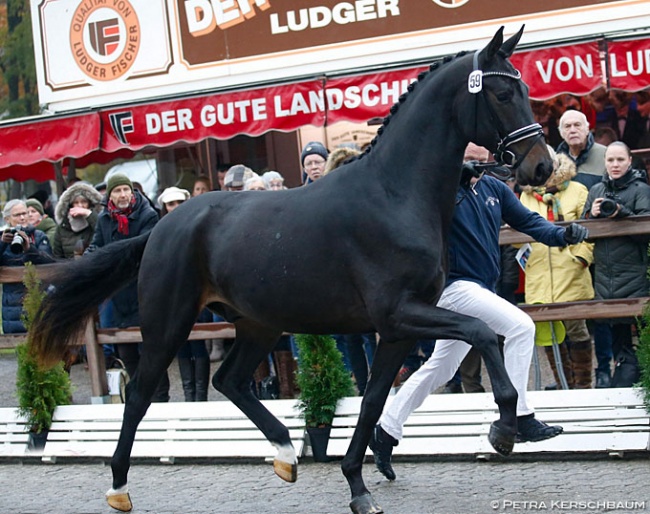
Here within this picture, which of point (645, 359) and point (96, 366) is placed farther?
point (96, 366)

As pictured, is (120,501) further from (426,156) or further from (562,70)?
(562,70)

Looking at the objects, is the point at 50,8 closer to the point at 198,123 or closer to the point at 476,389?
the point at 198,123

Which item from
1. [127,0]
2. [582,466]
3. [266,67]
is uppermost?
[127,0]

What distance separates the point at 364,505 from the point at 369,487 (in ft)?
2.35

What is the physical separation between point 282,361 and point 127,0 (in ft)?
18.4

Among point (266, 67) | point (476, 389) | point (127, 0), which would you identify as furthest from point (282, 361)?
point (127, 0)

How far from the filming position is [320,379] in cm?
700

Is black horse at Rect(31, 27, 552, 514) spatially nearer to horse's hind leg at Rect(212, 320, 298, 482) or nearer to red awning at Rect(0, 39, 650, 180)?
horse's hind leg at Rect(212, 320, 298, 482)

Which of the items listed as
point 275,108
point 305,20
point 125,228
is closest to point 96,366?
point 125,228

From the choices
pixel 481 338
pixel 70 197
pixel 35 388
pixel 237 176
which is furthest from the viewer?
pixel 70 197

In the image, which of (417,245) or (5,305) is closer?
(417,245)

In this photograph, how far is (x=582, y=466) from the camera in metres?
6.14

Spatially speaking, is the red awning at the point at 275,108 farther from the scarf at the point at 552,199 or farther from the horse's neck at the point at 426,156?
the horse's neck at the point at 426,156

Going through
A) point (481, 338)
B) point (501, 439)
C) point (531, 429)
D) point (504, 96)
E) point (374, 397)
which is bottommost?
point (531, 429)
